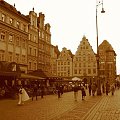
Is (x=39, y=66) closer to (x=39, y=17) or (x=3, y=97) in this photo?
(x=39, y=17)

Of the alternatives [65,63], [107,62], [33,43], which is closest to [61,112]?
[33,43]

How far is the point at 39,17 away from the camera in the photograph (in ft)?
198

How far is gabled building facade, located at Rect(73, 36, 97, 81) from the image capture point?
93.4 metres

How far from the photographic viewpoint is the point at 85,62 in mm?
95312

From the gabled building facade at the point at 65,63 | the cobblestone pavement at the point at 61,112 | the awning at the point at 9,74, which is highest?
the gabled building facade at the point at 65,63

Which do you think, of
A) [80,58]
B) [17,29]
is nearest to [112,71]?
[80,58]

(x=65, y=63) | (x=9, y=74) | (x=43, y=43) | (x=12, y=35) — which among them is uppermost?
(x=43, y=43)

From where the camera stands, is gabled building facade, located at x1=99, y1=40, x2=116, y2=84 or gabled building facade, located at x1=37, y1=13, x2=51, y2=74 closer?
gabled building facade, located at x1=37, y1=13, x2=51, y2=74

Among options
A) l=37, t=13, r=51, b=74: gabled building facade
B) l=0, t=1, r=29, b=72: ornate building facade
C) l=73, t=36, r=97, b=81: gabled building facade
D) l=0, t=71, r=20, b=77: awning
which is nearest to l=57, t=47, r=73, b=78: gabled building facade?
l=73, t=36, r=97, b=81: gabled building facade

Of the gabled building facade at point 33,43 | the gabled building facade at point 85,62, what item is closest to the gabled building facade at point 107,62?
the gabled building facade at point 85,62

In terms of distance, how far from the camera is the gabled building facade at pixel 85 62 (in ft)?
307

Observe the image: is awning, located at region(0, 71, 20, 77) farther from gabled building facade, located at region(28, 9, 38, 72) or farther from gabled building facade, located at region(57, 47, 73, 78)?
gabled building facade, located at region(57, 47, 73, 78)

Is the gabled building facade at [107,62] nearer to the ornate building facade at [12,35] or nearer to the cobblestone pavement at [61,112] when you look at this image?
the ornate building facade at [12,35]

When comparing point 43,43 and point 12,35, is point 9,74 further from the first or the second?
point 43,43
